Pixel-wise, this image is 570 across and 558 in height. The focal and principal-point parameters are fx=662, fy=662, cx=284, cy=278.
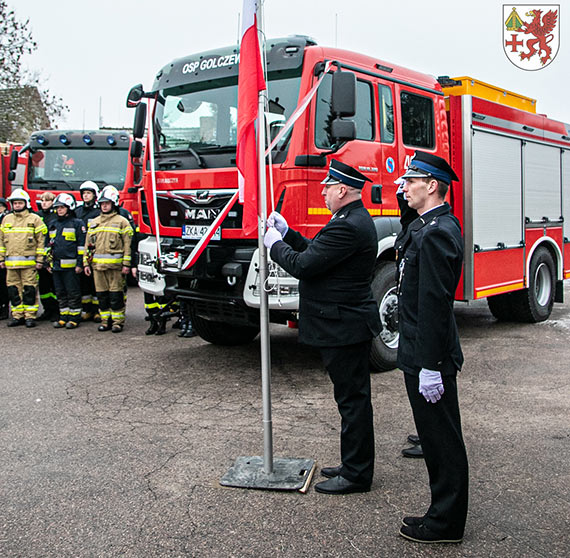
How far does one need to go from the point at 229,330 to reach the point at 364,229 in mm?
4063

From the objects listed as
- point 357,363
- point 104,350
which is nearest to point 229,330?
point 104,350

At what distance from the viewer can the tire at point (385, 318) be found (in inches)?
243

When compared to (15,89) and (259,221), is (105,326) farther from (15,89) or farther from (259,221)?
(15,89)

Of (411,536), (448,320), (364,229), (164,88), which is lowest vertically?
(411,536)

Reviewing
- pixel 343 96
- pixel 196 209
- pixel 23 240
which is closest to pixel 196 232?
pixel 196 209

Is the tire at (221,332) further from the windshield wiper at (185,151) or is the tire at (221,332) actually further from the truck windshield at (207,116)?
the truck windshield at (207,116)

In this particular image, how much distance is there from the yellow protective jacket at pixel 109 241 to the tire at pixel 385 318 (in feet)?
12.6

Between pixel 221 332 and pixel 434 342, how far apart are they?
4.69m

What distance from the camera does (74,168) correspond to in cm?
1281

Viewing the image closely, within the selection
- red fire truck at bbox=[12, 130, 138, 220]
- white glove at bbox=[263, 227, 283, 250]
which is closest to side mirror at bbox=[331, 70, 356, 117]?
white glove at bbox=[263, 227, 283, 250]

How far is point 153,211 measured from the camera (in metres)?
6.53

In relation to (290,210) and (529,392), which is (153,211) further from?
(529,392)

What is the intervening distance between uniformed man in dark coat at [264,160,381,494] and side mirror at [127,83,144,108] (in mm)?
3616

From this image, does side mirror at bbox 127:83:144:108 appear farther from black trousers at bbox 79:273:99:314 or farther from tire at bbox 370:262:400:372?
black trousers at bbox 79:273:99:314
